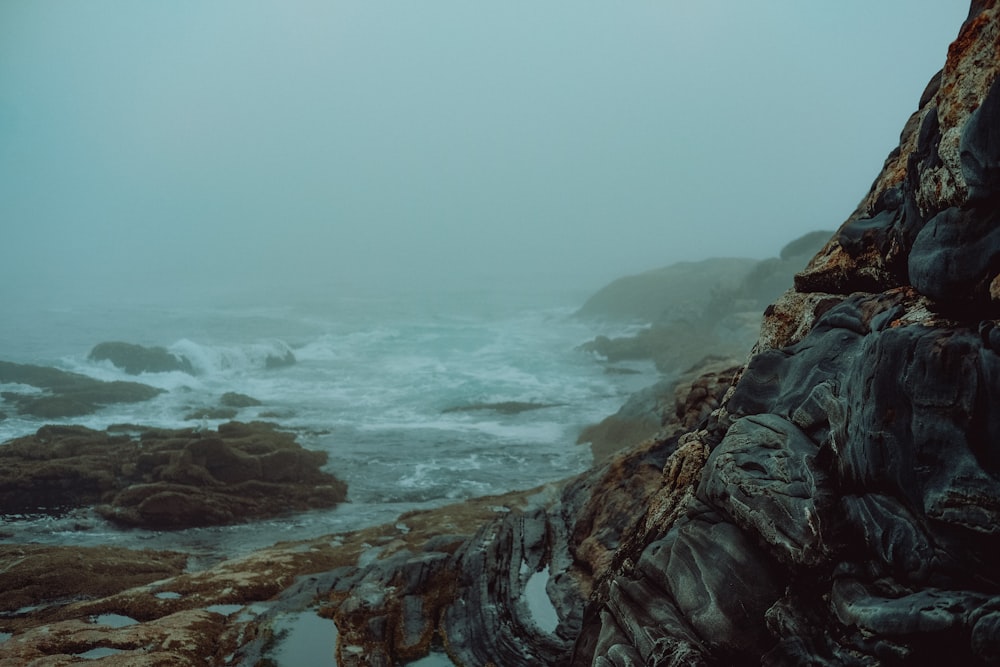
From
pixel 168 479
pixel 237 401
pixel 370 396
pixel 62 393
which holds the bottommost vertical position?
pixel 370 396

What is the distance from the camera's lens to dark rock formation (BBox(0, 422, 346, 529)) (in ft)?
64.1

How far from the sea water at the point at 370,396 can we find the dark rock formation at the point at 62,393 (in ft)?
3.54

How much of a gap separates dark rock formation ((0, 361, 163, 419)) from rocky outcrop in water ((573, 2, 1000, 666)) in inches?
1323

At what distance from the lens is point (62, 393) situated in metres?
33.2

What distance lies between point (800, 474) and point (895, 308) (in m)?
1.80

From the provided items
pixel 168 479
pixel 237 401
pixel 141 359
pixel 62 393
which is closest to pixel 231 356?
pixel 141 359

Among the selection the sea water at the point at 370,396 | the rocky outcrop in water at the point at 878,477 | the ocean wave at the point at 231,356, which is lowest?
the sea water at the point at 370,396

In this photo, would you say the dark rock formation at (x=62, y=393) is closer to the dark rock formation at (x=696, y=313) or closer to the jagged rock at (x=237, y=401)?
the jagged rock at (x=237, y=401)

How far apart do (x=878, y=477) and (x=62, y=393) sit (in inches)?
1552

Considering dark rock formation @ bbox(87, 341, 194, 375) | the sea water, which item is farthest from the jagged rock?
dark rock formation @ bbox(87, 341, 194, 375)

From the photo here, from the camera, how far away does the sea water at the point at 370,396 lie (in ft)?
67.2

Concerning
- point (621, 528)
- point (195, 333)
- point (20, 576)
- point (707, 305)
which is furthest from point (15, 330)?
point (621, 528)

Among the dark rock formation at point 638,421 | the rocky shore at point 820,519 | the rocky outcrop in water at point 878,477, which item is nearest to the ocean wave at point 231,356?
the dark rock formation at point 638,421

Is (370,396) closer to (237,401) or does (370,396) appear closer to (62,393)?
(237,401)
